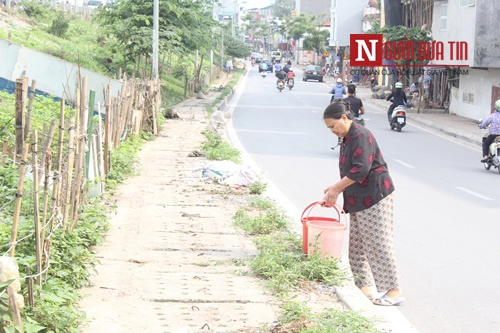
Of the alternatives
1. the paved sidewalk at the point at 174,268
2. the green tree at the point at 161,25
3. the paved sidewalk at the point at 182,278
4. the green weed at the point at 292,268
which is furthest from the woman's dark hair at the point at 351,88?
the green tree at the point at 161,25

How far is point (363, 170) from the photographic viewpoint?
245 inches

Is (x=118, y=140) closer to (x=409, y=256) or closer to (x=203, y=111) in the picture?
(x=409, y=256)

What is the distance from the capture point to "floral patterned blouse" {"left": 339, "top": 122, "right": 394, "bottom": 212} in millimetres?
6254

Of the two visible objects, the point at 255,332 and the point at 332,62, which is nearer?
the point at 255,332

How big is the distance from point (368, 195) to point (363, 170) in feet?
0.81

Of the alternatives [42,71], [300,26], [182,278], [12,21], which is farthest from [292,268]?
[300,26]

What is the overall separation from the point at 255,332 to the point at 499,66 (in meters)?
24.2

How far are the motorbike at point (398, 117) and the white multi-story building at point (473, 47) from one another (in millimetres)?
4708

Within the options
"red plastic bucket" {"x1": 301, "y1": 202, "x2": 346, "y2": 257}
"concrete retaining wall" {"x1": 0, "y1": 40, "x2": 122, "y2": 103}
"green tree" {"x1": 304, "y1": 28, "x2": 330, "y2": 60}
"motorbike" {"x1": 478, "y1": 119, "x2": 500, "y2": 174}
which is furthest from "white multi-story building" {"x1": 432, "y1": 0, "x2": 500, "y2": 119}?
"green tree" {"x1": 304, "y1": 28, "x2": 330, "y2": 60}

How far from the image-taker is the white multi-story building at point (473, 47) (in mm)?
28312

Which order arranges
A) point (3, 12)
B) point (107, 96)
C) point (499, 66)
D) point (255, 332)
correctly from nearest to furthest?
1. point (255, 332)
2. point (107, 96)
3. point (499, 66)
4. point (3, 12)

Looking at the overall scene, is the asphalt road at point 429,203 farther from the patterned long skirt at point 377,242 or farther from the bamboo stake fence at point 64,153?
the bamboo stake fence at point 64,153

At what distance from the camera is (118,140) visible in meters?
13.9

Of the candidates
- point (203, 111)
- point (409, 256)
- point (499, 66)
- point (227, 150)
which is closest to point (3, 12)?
point (203, 111)
